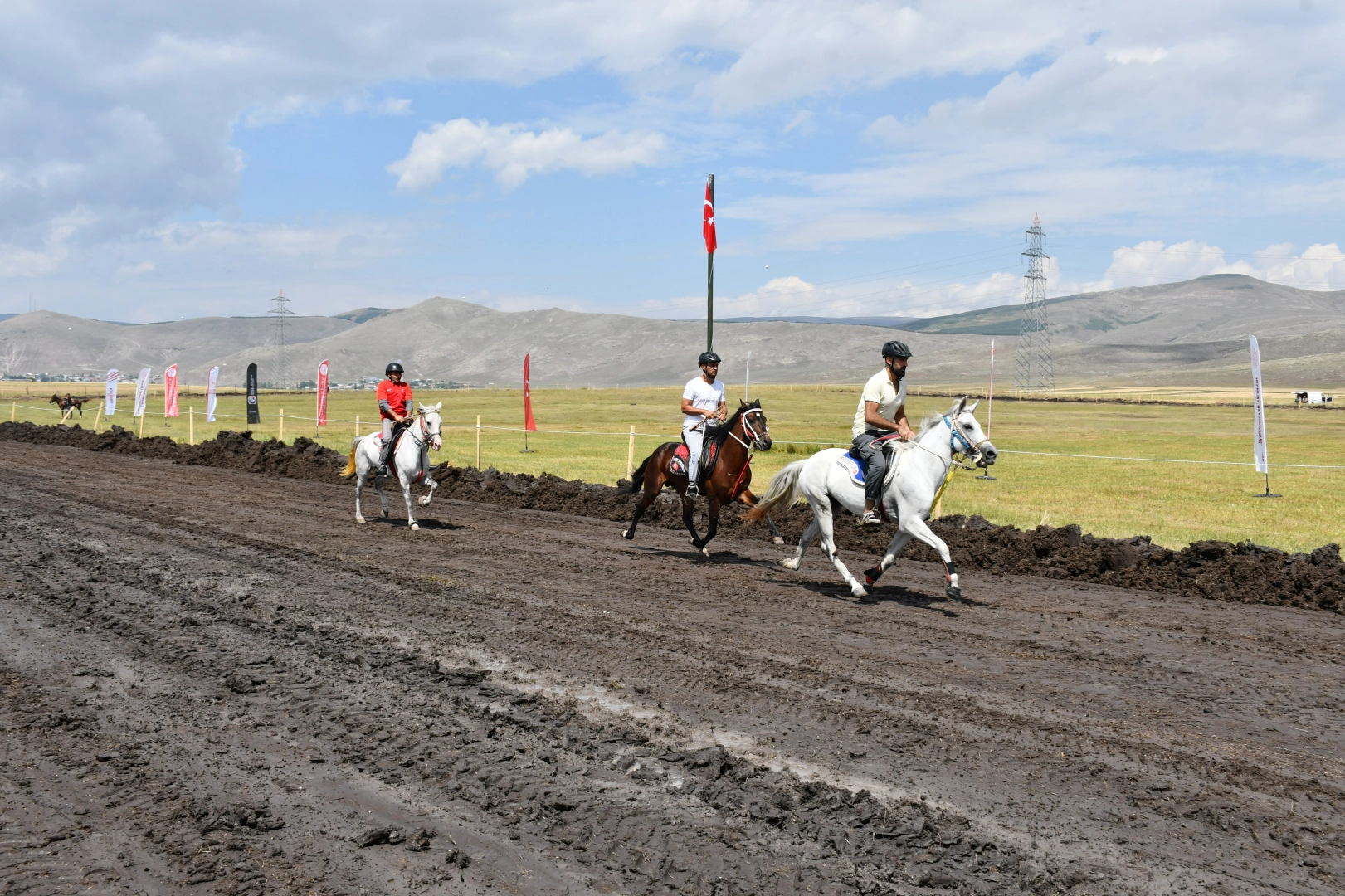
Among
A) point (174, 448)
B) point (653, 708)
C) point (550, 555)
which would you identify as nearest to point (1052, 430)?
point (174, 448)

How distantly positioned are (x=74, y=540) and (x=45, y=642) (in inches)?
237

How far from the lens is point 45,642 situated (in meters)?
9.10

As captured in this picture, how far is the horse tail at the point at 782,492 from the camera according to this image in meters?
12.7

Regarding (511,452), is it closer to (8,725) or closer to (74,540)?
(74,540)

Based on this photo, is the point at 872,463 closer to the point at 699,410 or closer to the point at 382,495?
the point at 699,410

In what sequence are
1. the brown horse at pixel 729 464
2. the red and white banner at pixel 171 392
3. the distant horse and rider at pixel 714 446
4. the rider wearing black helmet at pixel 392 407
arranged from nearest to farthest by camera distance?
the brown horse at pixel 729 464 < the distant horse and rider at pixel 714 446 < the rider wearing black helmet at pixel 392 407 < the red and white banner at pixel 171 392

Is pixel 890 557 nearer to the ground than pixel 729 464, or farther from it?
nearer to the ground

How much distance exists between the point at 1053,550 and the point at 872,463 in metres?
4.14

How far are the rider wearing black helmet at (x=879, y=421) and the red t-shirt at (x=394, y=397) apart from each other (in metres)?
8.27

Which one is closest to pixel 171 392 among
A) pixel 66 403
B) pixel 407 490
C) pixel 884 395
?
pixel 66 403

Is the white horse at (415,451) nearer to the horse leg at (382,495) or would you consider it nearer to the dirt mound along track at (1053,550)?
the horse leg at (382,495)

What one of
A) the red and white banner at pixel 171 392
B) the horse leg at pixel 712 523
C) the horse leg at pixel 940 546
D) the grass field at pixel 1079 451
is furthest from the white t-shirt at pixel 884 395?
the red and white banner at pixel 171 392

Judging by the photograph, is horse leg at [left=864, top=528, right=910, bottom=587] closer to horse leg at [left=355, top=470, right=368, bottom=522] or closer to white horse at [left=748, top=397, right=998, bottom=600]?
white horse at [left=748, top=397, right=998, bottom=600]

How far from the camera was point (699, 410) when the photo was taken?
46.0 feet
